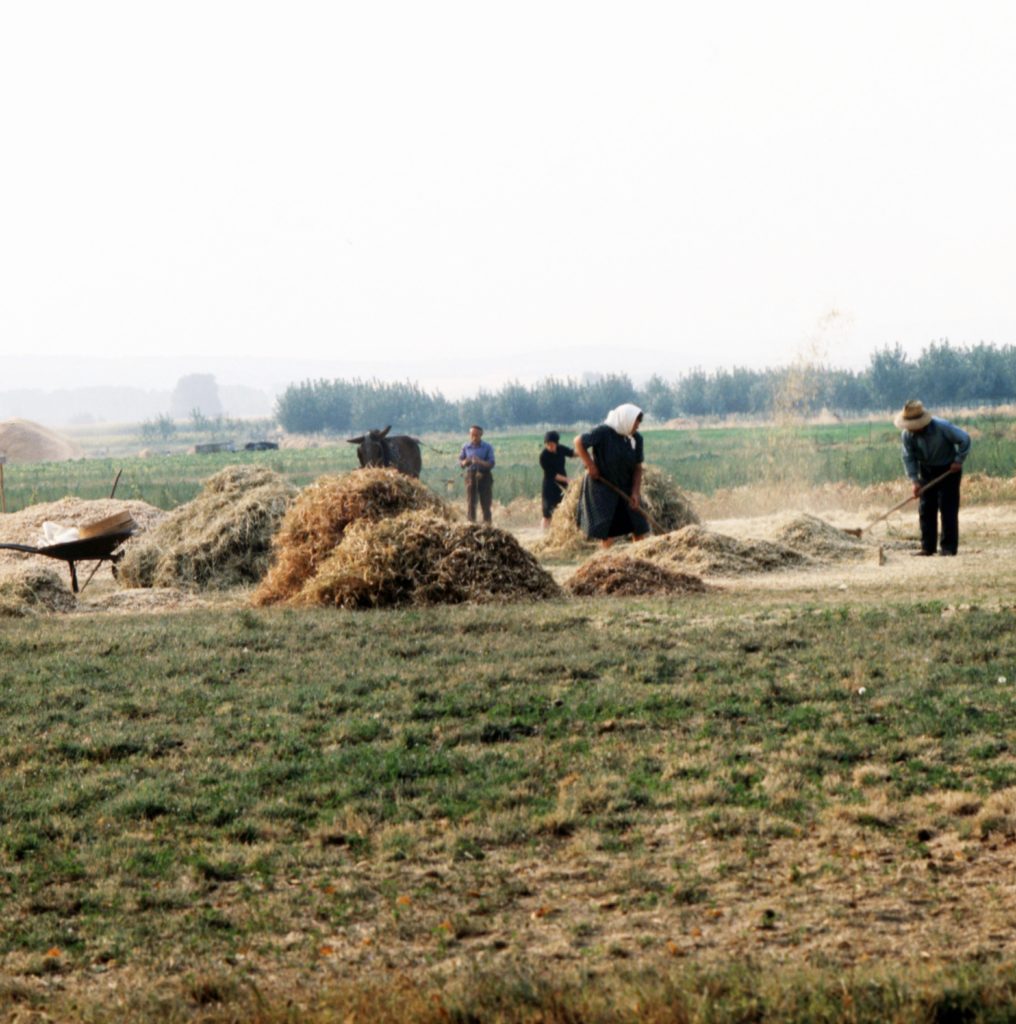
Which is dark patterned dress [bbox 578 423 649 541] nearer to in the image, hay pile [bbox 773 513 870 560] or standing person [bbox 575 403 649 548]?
standing person [bbox 575 403 649 548]

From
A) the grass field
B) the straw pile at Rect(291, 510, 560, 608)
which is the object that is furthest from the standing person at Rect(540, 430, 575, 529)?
the grass field

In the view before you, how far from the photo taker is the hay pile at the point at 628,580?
1370 cm

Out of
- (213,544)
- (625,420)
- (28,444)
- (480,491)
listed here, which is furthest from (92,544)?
(28,444)

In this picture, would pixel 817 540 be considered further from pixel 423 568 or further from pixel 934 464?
pixel 423 568

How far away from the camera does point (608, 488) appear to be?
16.0 meters

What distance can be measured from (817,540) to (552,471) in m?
5.12

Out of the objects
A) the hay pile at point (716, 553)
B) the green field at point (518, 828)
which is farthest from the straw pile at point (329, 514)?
the green field at point (518, 828)

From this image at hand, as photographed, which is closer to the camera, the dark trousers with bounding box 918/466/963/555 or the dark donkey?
the dark trousers with bounding box 918/466/963/555

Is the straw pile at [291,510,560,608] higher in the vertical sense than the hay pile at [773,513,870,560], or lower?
higher

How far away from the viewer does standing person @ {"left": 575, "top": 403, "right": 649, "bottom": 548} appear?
15766mm

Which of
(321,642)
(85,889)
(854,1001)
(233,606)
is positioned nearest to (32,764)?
(85,889)

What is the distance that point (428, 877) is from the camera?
221 inches

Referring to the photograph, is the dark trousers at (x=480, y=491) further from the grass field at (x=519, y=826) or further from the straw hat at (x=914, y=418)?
the grass field at (x=519, y=826)

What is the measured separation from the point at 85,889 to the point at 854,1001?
3.00 m
